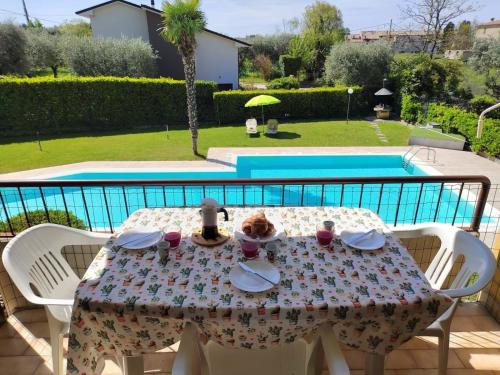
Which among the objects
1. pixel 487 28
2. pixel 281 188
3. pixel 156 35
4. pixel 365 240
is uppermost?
pixel 487 28

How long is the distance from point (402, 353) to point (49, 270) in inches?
91.4

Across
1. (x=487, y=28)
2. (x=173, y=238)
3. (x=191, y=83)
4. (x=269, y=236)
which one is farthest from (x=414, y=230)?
(x=487, y=28)

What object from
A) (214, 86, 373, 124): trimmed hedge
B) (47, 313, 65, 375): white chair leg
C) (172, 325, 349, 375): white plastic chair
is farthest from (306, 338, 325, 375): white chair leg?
(214, 86, 373, 124): trimmed hedge

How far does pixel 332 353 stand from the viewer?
1402mm

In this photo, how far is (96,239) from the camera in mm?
2180

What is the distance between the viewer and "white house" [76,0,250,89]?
631 inches

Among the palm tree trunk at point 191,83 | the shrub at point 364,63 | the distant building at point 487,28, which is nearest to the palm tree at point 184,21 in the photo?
the palm tree trunk at point 191,83

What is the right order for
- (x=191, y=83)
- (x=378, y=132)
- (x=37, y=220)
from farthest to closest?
(x=378, y=132) < (x=191, y=83) < (x=37, y=220)

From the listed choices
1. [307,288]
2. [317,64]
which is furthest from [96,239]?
[317,64]

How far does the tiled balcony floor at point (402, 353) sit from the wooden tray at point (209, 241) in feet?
2.94

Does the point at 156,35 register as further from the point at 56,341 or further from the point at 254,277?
the point at 254,277

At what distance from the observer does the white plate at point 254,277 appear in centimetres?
148

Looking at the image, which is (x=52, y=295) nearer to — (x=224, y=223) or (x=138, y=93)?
(x=224, y=223)

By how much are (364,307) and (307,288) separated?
9.8 inches
